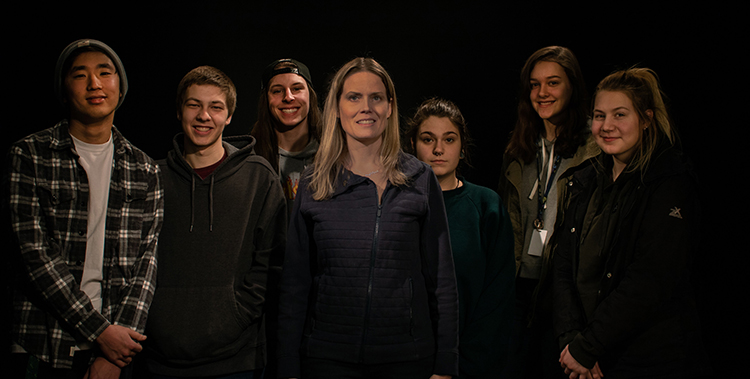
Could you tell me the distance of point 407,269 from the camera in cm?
167

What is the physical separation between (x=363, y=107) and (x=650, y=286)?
1.21 m

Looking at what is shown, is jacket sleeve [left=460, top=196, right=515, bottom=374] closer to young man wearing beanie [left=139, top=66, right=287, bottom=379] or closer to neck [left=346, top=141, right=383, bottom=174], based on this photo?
neck [left=346, top=141, right=383, bottom=174]

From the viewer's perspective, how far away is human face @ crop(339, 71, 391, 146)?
1.76 meters

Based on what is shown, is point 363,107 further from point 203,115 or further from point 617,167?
point 617,167

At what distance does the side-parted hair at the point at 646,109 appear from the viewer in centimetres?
194

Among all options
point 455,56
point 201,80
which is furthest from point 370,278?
point 455,56

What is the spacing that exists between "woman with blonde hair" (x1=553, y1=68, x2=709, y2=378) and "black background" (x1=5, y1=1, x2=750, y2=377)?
59 centimetres

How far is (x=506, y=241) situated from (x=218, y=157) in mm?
1274

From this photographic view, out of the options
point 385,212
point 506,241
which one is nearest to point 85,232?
point 385,212

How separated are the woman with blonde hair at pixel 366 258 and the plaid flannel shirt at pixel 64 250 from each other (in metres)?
0.59

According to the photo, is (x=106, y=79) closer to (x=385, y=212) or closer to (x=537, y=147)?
(x=385, y=212)

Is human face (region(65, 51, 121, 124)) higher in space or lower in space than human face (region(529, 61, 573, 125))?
lower

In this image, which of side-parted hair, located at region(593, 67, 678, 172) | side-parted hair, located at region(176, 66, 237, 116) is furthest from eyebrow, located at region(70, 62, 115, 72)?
side-parted hair, located at region(593, 67, 678, 172)

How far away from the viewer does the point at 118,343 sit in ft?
5.82
